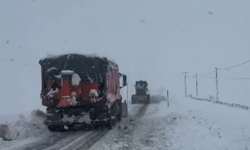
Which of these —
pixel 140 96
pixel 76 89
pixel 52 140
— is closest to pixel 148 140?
pixel 52 140

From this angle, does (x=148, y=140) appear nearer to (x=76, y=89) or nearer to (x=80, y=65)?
(x=76, y=89)

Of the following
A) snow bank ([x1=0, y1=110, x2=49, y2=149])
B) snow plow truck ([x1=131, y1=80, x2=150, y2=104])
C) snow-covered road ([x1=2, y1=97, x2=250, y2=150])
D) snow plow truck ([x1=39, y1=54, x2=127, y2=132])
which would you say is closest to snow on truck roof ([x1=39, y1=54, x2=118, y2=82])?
snow plow truck ([x1=39, y1=54, x2=127, y2=132])

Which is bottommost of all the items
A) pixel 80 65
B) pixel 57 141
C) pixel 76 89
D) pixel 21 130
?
pixel 57 141

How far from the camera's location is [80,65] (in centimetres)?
1521

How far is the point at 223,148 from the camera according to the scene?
9766mm

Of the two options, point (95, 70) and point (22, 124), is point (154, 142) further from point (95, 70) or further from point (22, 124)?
point (22, 124)

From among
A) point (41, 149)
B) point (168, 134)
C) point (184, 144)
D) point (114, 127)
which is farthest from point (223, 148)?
point (114, 127)

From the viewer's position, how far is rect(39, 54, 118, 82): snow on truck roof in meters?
15.1

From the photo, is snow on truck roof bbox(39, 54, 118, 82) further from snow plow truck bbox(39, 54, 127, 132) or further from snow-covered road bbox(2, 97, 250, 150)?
snow-covered road bbox(2, 97, 250, 150)

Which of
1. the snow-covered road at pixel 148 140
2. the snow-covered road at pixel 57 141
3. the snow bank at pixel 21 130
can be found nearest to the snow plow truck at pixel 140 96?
the snow bank at pixel 21 130

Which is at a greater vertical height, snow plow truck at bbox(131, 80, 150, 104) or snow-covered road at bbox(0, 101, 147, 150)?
snow plow truck at bbox(131, 80, 150, 104)

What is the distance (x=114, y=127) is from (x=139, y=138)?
158 inches

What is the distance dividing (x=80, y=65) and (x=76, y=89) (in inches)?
42.6

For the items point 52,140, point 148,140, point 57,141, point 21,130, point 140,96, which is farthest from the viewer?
point 140,96
